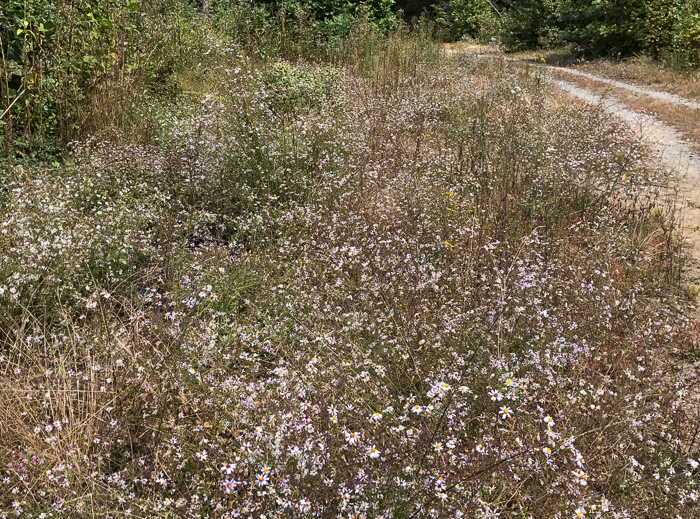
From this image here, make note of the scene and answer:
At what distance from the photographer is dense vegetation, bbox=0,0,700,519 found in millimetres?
2014

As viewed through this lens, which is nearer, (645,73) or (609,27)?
(645,73)

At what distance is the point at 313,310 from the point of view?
3072 mm

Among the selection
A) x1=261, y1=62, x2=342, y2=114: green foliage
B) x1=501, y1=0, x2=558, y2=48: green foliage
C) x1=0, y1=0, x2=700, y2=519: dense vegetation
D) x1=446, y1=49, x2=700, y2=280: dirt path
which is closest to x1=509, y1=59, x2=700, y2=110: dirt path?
x1=446, y1=49, x2=700, y2=280: dirt path

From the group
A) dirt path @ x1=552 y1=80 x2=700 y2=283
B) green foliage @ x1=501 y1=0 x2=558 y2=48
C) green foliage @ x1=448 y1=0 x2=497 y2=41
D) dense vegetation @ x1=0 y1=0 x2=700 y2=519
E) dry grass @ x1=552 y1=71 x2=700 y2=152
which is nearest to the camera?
dense vegetation @ x1=0 y1=0 x2=700 y2=519

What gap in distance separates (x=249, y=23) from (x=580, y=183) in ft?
23.8

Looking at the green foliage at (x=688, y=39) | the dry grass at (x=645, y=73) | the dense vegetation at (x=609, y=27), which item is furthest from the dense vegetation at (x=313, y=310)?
the dense vegetation at (x=609, y=27)

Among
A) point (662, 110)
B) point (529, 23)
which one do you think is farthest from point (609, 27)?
point (662, 110)

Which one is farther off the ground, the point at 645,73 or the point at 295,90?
the point at 645,73

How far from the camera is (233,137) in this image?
16.3ft

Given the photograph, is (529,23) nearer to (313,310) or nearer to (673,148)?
(673,148)

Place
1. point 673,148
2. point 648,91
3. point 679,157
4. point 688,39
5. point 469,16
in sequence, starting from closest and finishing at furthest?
1. point 679,157
2. point 673,148
3. point 648,91
4. point 688,39
5. point 469,16

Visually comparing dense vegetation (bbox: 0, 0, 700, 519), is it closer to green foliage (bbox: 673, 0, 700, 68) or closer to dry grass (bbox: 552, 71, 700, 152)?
dry grass (bbox: 552, 71, 700, 152)

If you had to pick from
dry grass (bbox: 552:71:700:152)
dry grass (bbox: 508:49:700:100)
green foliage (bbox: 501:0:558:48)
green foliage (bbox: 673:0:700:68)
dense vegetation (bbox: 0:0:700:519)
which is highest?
green foliage (bbox: 501:0:558:48)

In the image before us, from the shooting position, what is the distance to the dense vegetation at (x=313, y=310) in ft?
6.61
